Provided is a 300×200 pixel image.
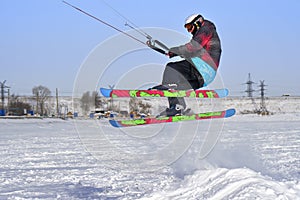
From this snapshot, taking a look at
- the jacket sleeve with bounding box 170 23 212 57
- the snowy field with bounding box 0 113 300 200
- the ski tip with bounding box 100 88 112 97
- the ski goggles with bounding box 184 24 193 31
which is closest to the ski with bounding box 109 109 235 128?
the ski tip with bounding box 100 88 112 97

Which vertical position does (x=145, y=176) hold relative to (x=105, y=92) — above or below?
below

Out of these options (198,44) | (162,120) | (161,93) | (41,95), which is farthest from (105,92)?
(41,95)

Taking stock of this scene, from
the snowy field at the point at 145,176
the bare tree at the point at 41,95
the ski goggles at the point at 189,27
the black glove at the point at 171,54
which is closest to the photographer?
the snowy field at the point at 145,176

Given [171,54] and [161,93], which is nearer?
[161,93]

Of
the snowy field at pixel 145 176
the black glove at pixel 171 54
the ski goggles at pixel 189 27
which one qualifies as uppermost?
the ski goggles at pixel 189 27

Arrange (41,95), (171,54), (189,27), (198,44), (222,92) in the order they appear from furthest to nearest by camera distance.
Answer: (41,95) < (222,92) < (171,54) < (189,27) < (198,44)

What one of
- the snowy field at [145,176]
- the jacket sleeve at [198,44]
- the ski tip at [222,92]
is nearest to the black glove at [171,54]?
the jacket sleeve at [198,44]

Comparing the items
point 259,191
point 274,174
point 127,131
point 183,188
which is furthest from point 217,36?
point 127,131

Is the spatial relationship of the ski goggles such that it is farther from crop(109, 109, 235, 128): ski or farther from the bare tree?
the bare tree

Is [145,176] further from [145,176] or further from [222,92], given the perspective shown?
[222,92]

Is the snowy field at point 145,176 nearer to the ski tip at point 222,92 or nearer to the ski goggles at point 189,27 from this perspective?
the ski tip at point 222,92

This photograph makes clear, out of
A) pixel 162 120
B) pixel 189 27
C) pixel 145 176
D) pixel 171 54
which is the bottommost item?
pixel 145 176

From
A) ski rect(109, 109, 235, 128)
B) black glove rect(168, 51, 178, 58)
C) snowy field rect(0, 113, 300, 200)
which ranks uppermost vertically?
black glove rect(168, 51, 178, 58)

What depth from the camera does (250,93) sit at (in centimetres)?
6850
